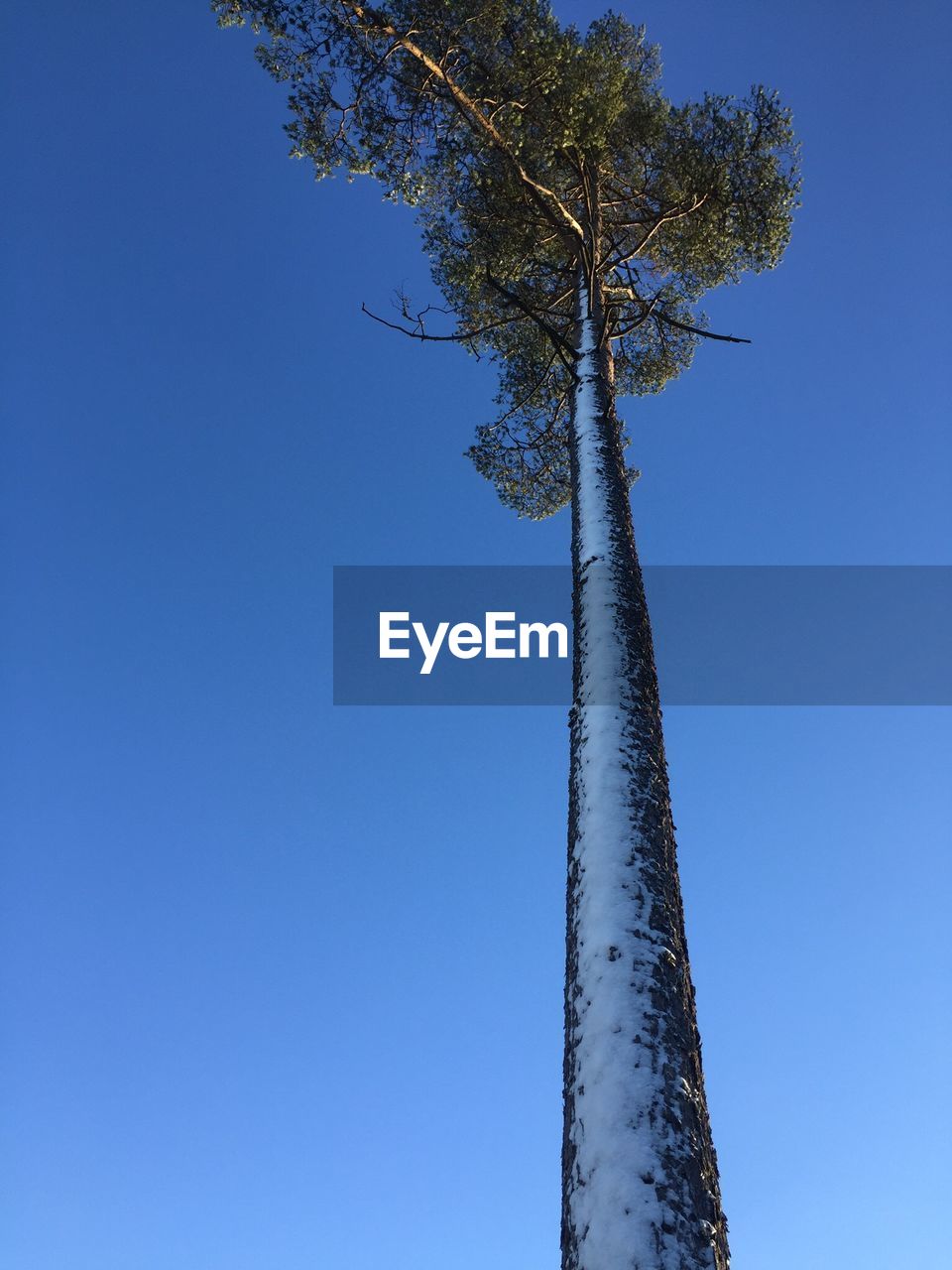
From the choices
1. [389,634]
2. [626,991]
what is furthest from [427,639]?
[626,991]

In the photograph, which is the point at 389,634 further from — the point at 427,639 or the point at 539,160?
the point at 539,160

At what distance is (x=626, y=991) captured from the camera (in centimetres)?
351

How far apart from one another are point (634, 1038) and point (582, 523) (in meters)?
3.78

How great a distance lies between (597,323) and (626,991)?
263 inches

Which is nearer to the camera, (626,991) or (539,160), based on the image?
(626,991)

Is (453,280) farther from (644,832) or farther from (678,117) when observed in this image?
(644,832)

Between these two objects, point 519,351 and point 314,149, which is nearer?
point 314,149

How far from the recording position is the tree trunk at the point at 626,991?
2914 millimetres

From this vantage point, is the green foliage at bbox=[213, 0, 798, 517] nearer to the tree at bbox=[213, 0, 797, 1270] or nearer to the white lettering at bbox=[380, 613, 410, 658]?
the tree at bbox=[213, 0, 797, 1270]

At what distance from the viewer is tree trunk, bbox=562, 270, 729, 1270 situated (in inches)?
115

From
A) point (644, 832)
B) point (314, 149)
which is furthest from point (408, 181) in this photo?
point (644, 832)

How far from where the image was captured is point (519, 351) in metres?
→ 12.2

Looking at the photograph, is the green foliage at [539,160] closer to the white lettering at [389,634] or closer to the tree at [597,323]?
the tree at [597,323]

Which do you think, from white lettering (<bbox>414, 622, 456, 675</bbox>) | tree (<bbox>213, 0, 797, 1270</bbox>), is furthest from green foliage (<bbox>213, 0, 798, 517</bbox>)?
white lettering (<bbox>414, 622, 456, 675</bbox>)
